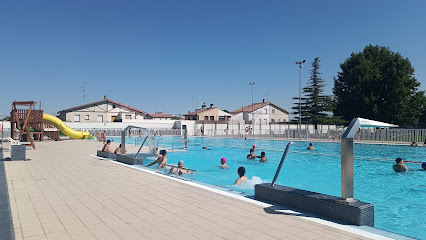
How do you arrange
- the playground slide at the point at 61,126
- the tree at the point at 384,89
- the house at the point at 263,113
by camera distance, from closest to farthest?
the playground slide at the point at 61,126 → the tree at the point at 384,89 → the house at the point at 263,113

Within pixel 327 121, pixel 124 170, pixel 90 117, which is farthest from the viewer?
pixel 90 117

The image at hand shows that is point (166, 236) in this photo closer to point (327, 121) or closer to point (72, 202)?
point (72, 202)

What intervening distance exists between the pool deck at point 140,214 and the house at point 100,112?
152 ft

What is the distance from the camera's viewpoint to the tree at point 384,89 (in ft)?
125

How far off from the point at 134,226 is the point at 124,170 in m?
6.05

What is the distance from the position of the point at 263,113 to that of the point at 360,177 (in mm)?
53722

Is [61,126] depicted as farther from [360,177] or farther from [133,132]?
[360,177]

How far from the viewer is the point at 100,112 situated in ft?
182

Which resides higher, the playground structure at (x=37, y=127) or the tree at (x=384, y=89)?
the tree at (x=384, y=89)

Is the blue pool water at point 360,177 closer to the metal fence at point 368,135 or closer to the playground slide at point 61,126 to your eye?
the metal fence at point 368,135

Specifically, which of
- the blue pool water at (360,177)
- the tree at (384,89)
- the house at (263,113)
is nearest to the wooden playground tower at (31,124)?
the blue pool water at (360,177)

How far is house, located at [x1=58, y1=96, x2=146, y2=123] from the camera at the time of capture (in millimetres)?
53250

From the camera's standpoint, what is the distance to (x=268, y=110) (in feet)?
219

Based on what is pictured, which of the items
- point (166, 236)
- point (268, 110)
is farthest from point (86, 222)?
point (268, 110)
